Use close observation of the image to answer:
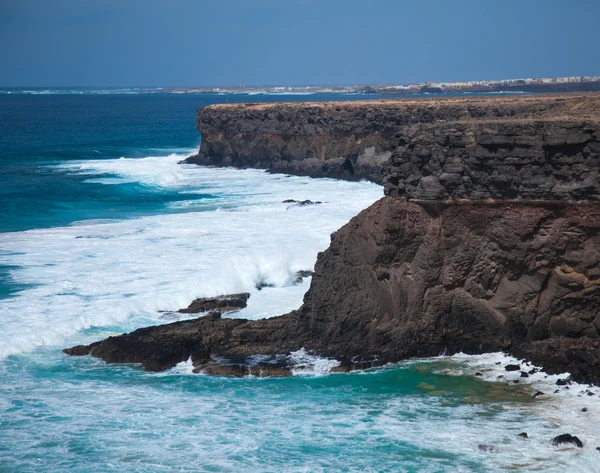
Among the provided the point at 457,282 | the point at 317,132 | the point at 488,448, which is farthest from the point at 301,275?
the point at 317,132

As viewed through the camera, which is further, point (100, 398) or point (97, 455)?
point (100, 398)

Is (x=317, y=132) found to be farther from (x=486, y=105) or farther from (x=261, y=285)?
(x=261, y=285)

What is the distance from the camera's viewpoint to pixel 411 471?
1401 cm

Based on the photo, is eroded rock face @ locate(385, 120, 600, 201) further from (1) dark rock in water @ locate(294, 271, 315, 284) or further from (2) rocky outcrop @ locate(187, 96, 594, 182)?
(2) rocky outcrop @ locate(187, 96, 594, 182)

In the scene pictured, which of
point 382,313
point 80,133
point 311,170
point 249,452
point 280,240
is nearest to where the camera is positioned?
point 249,452

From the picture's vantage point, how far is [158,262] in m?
28.8

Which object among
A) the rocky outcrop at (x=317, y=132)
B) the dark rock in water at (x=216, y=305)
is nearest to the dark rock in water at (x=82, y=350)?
the dark rock in water at (x=216, y=305)

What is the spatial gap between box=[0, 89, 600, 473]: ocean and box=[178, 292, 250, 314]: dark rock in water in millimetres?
557

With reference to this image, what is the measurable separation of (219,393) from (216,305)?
5.73 meters

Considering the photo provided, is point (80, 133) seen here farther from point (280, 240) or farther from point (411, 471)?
point (411, 471)

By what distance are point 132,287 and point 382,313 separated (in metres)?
9.23

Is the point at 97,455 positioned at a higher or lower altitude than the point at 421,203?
lower

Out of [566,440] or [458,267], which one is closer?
[566,440]

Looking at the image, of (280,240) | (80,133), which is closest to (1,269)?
(280,240)
